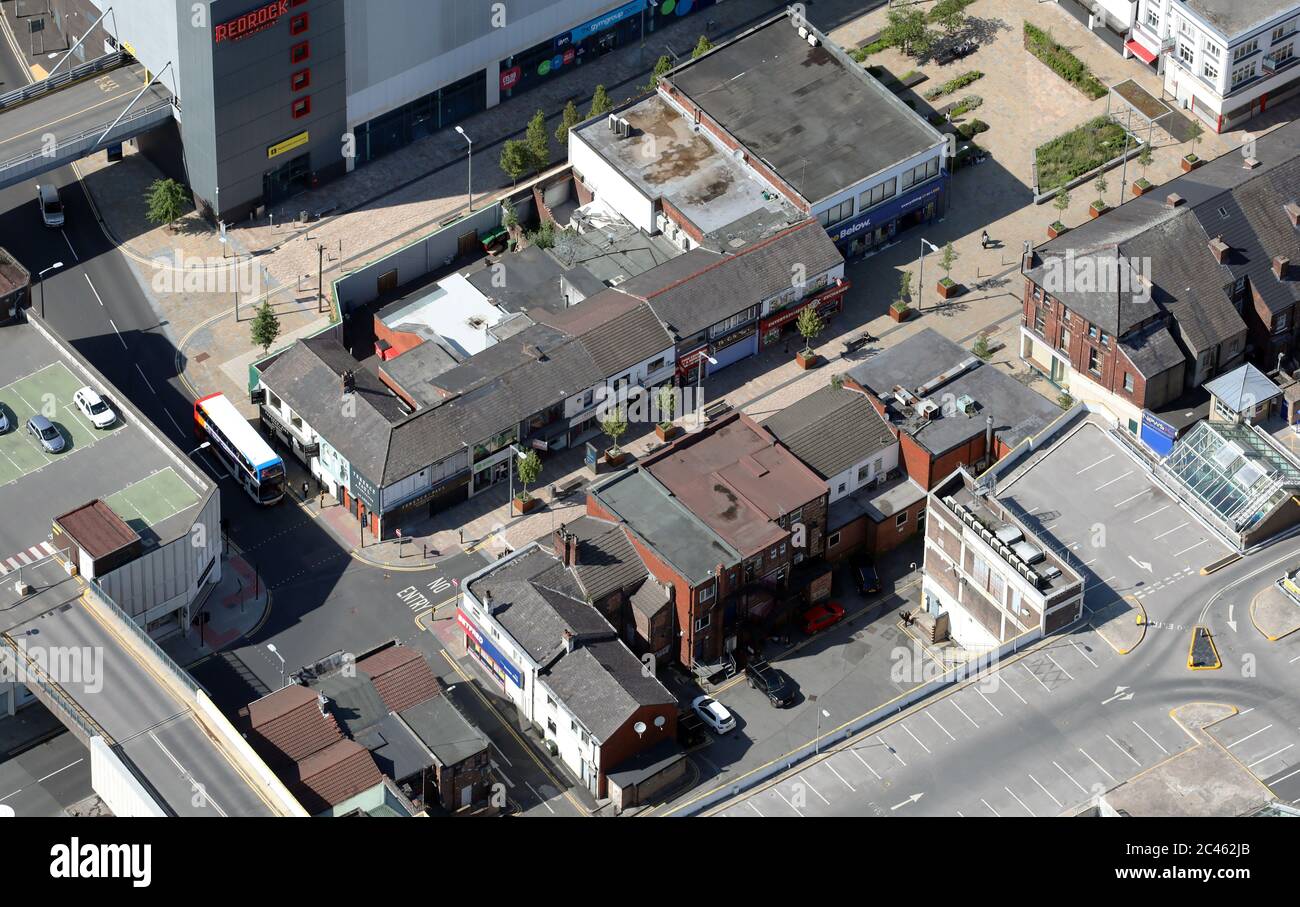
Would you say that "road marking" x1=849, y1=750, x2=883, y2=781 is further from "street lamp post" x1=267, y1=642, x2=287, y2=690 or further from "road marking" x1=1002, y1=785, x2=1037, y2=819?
"street lamp post" x1=267, y1=642, x2=287, y2=690

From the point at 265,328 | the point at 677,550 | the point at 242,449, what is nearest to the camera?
the point at 677,550

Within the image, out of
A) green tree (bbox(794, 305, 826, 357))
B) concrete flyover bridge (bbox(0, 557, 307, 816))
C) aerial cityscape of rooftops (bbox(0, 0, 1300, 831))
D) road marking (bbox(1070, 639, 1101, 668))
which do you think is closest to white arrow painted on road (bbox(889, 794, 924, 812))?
aerial cityscape of rooftops (bbox(0, 0, 1300, 831))

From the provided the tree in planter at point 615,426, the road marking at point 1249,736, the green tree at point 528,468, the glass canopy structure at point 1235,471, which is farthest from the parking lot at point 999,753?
the tree in planter at point 615,426

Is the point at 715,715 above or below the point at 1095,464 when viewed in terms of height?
below

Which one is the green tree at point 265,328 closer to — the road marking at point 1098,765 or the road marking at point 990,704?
the road marking at point 990,704

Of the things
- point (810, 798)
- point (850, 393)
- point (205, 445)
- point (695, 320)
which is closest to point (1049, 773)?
point (810, 798)

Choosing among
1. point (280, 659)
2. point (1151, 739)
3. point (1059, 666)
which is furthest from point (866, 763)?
point (280, 659)

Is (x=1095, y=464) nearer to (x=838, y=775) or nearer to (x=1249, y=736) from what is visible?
(x=1249, y=736)
